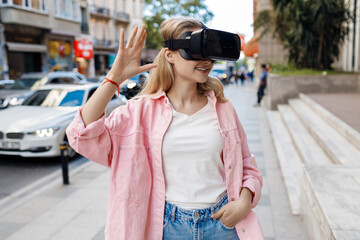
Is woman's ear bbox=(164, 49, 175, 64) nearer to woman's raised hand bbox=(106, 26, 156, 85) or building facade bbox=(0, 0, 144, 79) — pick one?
woman's raised hand bbox=(106, 26, 156, 85)

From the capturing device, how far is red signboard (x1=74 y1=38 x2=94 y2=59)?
31925mm

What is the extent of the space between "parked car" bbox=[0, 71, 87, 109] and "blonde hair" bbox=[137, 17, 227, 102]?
1174cm

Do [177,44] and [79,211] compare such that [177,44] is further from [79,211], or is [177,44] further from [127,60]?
[79,211]

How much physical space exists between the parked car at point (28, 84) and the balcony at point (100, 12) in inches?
935

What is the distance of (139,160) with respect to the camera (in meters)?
1.66

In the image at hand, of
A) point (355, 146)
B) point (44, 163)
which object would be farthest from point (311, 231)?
point (44, 163)

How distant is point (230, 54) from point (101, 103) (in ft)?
2.16

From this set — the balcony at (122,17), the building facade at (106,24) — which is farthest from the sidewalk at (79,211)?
the balcony at (122,17)

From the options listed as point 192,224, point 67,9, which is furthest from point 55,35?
point 192,224

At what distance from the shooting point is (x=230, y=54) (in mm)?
1680

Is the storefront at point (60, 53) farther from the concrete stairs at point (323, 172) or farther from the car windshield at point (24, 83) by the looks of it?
the concrete stairs at point (323, 172)

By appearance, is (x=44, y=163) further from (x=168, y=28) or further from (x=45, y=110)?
(x=168, y=28)

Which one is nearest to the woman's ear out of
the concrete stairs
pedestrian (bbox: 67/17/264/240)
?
pedestrian (bbox: 67/17/264/240)

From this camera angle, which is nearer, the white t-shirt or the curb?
the white t-shirt
